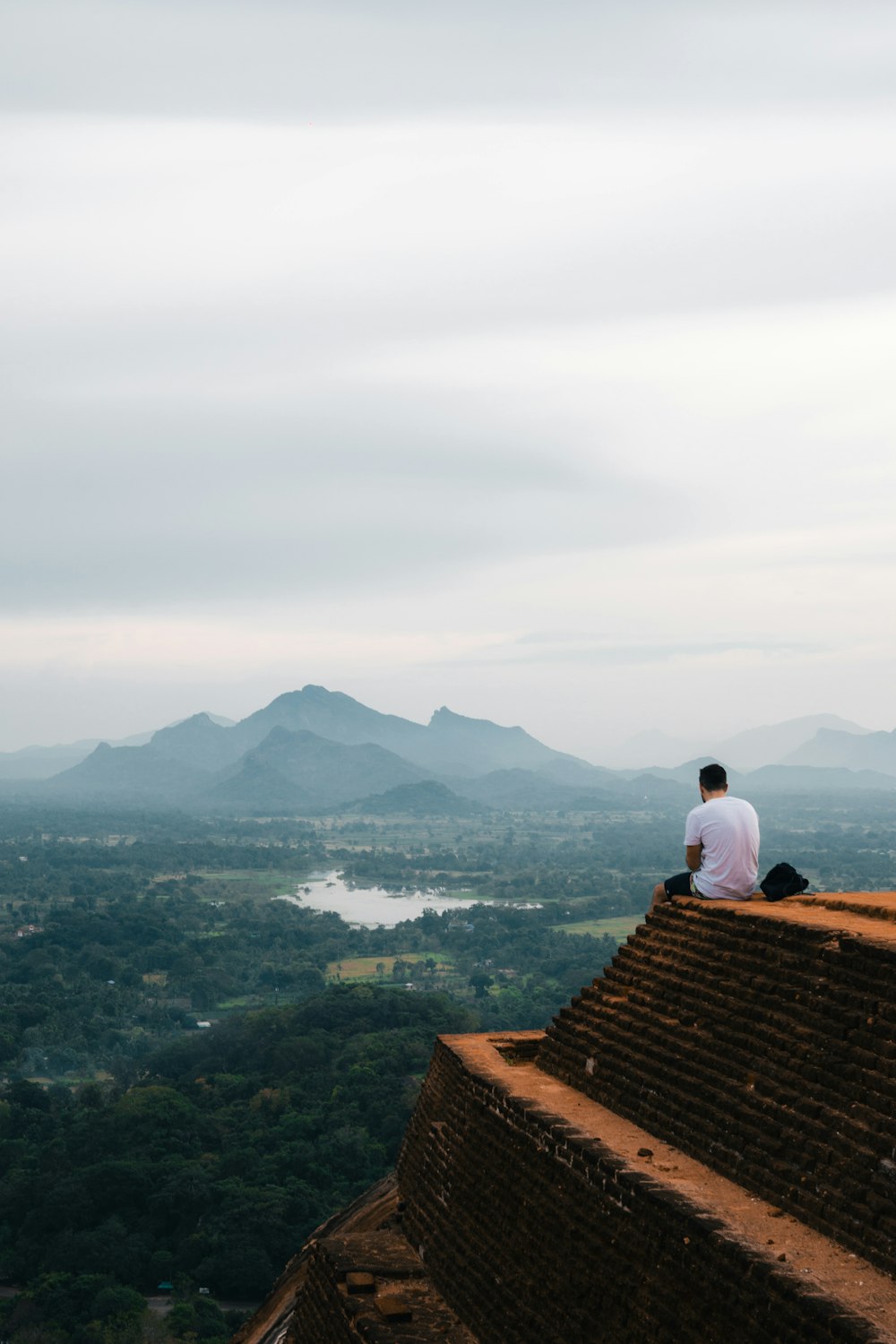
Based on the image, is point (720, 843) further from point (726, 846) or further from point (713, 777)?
point (713, 777)

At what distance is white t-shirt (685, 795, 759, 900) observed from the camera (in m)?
8.67

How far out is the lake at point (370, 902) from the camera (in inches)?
4336

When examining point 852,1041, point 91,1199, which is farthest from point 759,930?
point 91,1199

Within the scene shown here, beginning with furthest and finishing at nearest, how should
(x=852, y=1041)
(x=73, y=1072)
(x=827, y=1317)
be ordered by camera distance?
(x=73, y=1072), (x=852, y=1041), (x=827, y=1317)

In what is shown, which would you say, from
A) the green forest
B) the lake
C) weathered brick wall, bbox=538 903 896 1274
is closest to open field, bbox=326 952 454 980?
the green forest

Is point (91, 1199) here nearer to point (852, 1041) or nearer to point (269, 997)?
point (852, 1041)

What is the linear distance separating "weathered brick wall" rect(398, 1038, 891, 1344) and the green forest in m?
20.2

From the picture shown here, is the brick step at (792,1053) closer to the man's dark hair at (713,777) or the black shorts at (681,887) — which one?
the black shorts at (681,887)

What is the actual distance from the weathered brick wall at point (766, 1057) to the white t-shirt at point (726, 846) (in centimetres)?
31

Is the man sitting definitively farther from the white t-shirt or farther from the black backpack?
Result: the black backpack

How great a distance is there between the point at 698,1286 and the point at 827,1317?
1.01 meters

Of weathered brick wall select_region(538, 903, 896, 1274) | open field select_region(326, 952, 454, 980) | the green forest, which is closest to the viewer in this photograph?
weathered brick wall select_region(538, 903, 896, 1274)

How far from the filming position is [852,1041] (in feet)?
22.3

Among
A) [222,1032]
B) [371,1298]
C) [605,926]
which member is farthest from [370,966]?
[371,1298]
